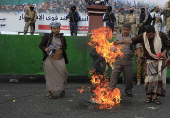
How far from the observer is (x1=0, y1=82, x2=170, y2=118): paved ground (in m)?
4.97

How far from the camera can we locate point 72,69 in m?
9.12

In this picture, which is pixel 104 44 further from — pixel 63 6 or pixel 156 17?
pixel 63 6

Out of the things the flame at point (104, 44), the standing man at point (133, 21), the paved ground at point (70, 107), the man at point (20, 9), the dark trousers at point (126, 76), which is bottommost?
the paved ground at point (70, 107)

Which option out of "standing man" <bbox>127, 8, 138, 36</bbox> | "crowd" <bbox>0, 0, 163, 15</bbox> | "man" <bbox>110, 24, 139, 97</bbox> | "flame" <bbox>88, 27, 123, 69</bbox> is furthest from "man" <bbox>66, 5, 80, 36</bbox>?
"flame" <bbox>88, 27, 123, 69</bbox>

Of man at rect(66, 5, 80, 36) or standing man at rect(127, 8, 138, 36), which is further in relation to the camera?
man at rect(66, 5, 80, 36)

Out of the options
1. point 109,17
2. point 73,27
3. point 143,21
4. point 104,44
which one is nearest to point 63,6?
point 73,27

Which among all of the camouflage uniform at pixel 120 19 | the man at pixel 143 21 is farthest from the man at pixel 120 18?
the man at pixel 143 21

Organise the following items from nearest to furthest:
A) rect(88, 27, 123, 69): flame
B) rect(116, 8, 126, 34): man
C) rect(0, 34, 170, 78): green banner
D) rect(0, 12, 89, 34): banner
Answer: rect(88, 27, 123, 69): flame, rect(0, 34, 170, 78): green banner, rect(116, 8, 126, 34): man, rect(0, 12, 89, 34): banner

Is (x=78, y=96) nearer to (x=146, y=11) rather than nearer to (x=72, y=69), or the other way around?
(x=72, y=69)

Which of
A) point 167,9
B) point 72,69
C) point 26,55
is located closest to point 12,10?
point 26,55

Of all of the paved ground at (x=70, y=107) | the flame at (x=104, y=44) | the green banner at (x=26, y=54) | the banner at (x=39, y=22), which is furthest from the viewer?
the banner at (x=39, y=22)

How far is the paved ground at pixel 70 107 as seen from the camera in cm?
497

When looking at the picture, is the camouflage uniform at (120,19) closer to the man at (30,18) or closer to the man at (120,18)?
the man at (120,18)

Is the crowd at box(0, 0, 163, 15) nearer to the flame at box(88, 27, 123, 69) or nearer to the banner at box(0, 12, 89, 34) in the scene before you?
the banner at box(0, 12, 89, 34)
